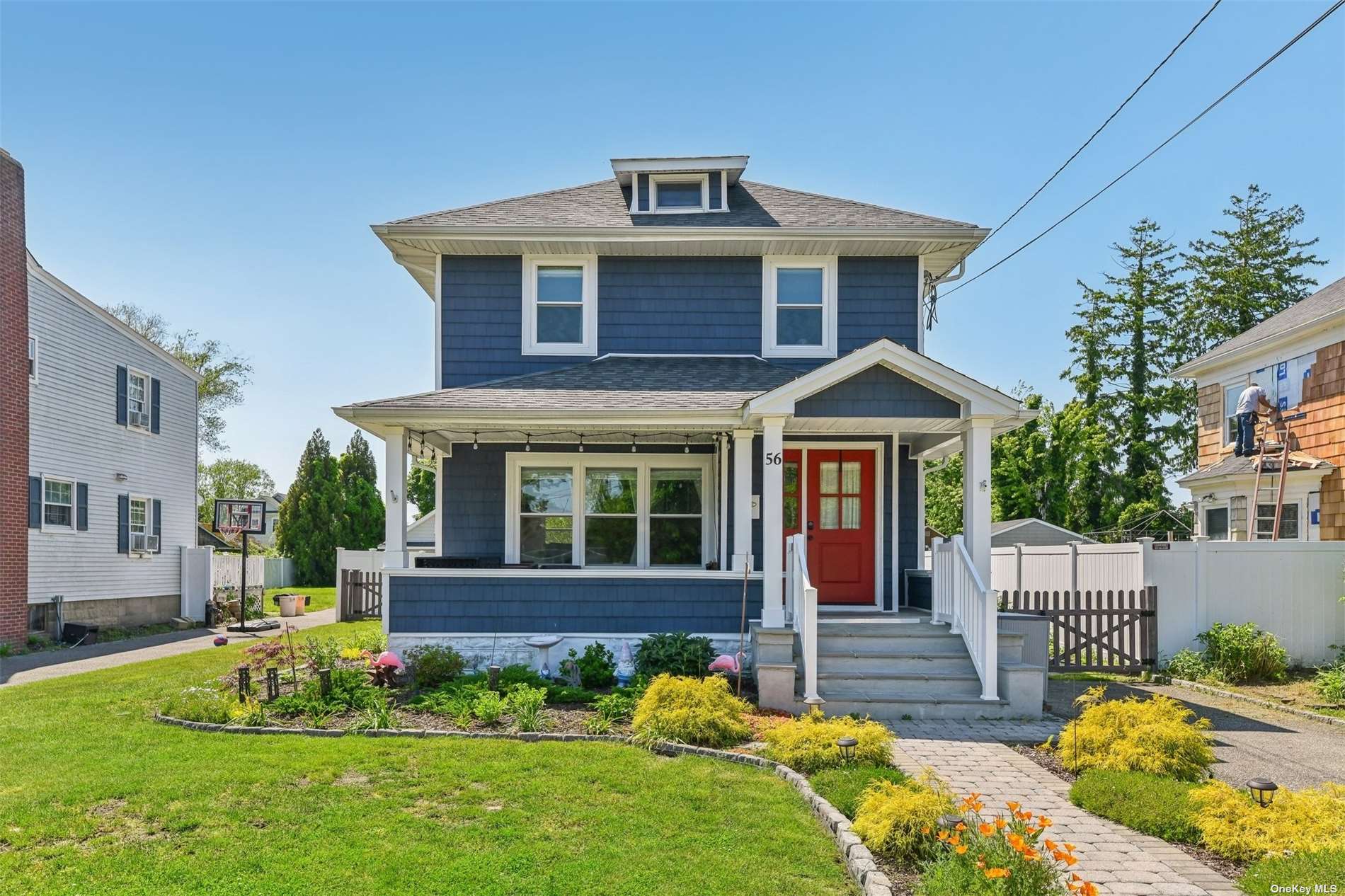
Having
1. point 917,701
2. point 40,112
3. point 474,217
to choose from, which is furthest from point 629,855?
point 40,112

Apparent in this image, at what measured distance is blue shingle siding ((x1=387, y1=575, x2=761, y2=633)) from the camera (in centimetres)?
1030

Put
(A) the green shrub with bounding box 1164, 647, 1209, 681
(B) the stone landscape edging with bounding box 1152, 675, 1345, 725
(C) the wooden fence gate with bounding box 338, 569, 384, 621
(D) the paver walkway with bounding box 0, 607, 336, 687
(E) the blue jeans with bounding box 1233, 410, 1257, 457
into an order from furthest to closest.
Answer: (C) the wooden fence gate with bounding box 338, 569, 384, 621, (E) the blue jeans with bounding box 1233, 410, 1257, 457, (D) the paver walkway with bounding box 0, 607, 336, 687, (A) the green shrub with bounding box 1164, 647, 1209, 681, (B) the stone landscape edging with bounding box 1152, 675, 1345, 725

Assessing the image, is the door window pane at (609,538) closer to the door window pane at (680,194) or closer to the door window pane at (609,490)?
the door window pane at (609,490)

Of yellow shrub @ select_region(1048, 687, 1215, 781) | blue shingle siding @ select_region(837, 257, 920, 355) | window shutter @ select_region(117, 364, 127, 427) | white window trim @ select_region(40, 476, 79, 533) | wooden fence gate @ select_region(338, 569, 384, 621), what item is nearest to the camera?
yellow shrub @ select_region(1048, 687, 1215, 781)

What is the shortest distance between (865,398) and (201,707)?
7448 millimetres

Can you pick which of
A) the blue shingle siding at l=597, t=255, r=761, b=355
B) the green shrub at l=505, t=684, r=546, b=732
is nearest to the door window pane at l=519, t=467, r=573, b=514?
the blue shingle siding at l=597, t=255, r=761, b=355

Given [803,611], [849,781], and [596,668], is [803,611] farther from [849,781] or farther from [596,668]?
[849,781]

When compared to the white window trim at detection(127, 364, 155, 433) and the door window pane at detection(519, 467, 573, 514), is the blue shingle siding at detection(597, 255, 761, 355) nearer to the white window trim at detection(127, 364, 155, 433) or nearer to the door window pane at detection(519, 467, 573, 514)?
the door window pane at detection(519, 467, 573, 514)

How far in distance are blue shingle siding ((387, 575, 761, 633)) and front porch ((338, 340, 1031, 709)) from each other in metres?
0.02

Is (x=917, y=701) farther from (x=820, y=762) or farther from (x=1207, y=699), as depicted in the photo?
(x=1207, y=699)

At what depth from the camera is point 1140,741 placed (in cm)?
656

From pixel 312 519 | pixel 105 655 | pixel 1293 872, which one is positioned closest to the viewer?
A: pixel 1293 872

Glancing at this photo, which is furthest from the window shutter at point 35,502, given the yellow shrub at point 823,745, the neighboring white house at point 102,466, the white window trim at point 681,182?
the yellow shrub at point 823,745

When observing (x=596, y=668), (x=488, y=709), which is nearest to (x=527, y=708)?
(x=488, y=709)
